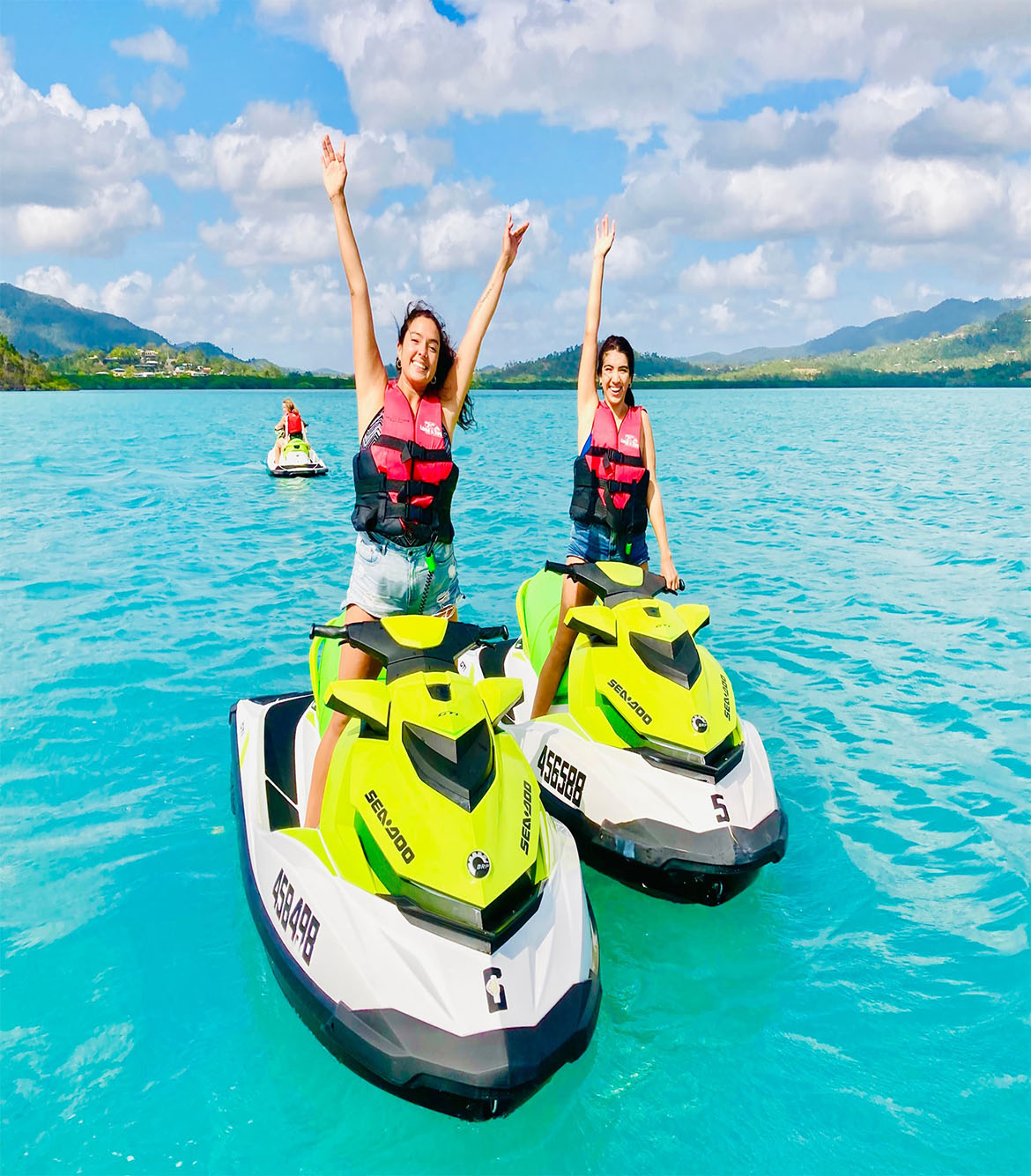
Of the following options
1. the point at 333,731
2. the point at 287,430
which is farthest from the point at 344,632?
the point at 287,430

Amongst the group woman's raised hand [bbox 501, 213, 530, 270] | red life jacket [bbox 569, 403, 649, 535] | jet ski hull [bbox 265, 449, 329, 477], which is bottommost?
jet ski hull [bbox 265, 449, 329, 477]

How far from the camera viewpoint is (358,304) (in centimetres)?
337

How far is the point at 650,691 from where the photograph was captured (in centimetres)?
353

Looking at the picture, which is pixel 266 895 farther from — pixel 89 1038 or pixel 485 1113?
pixel 485 1113

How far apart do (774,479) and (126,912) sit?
55.1ft

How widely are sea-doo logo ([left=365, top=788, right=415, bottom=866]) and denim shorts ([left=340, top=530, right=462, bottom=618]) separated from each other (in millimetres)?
950

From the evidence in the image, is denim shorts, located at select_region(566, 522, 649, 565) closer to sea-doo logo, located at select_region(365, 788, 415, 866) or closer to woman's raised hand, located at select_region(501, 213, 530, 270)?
woman's raised hand, located at select_region(501, 213, 530, 270)

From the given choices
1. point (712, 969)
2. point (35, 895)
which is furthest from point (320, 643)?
point (712, 969)

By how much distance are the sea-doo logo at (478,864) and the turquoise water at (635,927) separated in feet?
2.63

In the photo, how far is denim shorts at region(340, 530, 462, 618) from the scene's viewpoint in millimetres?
3395

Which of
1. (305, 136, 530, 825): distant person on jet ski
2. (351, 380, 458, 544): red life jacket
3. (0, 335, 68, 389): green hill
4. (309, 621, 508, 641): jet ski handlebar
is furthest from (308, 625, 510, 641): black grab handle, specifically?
(0, 335, 68, 389): green hill

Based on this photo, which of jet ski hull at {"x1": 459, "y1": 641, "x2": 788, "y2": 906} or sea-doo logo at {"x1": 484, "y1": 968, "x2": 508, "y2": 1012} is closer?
sea-doo logo at {"x1": 484, "y1": 968, "x2": 508, "y2": 1012}

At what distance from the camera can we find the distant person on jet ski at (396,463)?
337 cm

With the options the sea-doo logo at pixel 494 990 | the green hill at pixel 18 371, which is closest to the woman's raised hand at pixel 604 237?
the sea-doo logo at pixel 494 990
